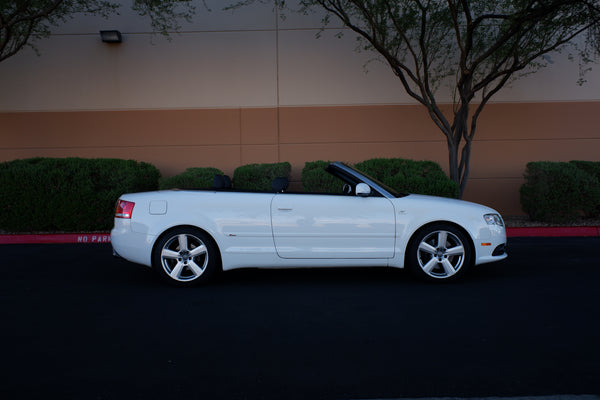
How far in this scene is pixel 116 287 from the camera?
21.2ft

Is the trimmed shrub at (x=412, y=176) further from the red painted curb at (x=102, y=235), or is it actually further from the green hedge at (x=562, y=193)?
the green hedge at (x=562, y=193)

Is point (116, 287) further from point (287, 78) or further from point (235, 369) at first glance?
point (287, 78)

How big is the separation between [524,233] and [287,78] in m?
6.66

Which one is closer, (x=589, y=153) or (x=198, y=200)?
(x=198, y=200)

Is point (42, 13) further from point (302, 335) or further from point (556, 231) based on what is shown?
point (556, 231)

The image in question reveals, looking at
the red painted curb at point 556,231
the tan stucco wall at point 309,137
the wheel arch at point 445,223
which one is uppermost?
the tan stucco wall at point 309,137

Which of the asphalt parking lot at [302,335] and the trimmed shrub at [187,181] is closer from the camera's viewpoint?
the asphalt parking lot at [302,335]

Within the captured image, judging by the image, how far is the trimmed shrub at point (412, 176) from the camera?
36.2ft

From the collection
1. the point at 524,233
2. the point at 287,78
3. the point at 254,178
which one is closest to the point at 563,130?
A: the point at 524,233

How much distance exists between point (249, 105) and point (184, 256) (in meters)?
8.09

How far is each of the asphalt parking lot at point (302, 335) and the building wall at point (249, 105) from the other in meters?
6.92

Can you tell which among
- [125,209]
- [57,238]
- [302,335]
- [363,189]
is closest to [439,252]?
[363,189]

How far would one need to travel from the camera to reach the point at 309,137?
13781 millimetres

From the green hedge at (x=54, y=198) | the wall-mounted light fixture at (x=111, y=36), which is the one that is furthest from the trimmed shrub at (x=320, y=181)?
the wall-mounted light fixture at (x=111, y=36)
